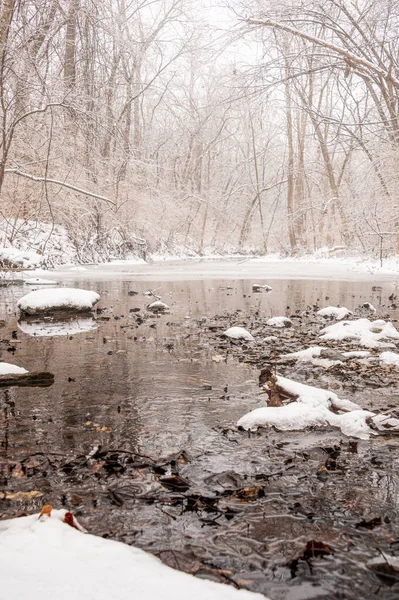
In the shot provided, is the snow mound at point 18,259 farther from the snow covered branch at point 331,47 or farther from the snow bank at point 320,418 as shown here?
the snow bank at point 320,418

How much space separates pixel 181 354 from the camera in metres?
4.93

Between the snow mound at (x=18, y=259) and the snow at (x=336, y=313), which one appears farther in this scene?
the snow mound at (x=18, y=259)

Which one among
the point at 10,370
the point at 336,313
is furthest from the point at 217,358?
the point at 336,313

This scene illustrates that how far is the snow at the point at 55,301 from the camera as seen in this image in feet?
24.4

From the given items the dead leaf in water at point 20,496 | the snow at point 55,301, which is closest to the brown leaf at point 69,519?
the dead leaf in water at point 20,496

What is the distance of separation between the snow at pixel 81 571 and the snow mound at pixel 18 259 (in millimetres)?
12614

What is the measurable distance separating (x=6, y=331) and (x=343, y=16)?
797 centimetres

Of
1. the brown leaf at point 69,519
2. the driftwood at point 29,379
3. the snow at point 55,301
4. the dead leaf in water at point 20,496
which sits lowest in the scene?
the dead leaf in water at point 20,496

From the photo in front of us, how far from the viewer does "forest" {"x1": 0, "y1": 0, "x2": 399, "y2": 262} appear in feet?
21.5

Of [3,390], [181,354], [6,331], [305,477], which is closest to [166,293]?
[6,331]

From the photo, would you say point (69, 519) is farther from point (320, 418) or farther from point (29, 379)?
point (29, 379)

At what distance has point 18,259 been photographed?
49.5 feet

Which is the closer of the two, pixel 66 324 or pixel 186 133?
pixel 66 324

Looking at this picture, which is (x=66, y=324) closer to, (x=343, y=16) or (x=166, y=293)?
(x=166, y=293)
